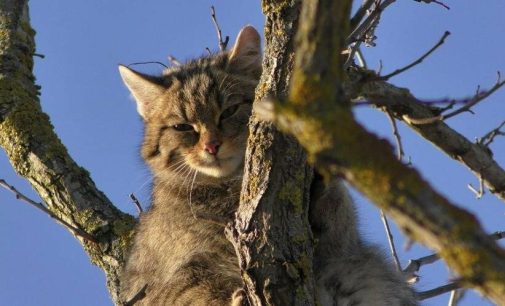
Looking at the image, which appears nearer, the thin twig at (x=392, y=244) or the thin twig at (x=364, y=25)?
the thin twig at (x=364, y=25)

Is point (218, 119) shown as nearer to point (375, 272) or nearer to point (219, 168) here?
point (219, 168)

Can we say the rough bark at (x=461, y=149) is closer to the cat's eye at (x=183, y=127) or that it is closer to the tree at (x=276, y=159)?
the tree at (x=276, y=159)

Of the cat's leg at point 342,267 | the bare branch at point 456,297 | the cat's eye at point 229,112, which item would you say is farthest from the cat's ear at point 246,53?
the bare branch at point 456,297

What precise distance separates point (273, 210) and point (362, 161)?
165 centimetres

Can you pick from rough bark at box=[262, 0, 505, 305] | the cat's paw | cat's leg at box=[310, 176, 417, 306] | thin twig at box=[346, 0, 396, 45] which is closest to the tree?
rough bark at box=[262, 0, 505, 305]

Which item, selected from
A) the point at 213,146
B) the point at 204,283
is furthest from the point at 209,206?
the point at 204,283

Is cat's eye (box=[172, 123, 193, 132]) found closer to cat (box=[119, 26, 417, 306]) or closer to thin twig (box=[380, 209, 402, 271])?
cat (box=[119, 26, 417, 306])

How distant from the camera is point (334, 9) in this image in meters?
1.98

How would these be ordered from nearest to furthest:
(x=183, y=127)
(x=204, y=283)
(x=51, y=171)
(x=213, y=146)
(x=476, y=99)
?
1. (x=476, y=99)
2. (x=204, y=283)
3. (x=213, y=146)
4. (x=183, y=127)
5. (x=51, y=171)

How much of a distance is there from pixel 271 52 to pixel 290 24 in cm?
15

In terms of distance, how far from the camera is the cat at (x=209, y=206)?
14.8 ft

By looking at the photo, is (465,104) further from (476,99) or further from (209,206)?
(209,206)

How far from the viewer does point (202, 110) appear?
5.02 metres

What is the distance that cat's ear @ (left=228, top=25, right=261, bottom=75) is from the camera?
17.5 feet
